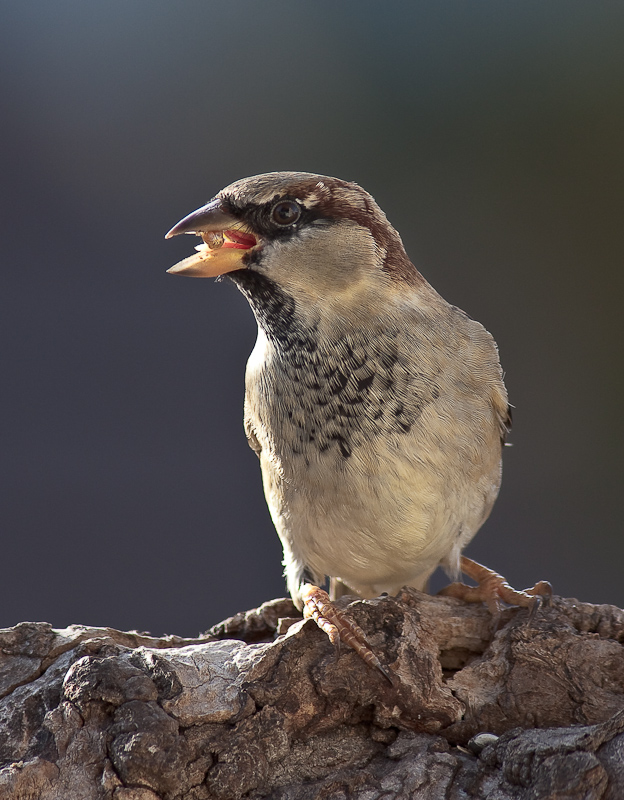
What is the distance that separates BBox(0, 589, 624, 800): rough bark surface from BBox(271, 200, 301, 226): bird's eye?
69cm

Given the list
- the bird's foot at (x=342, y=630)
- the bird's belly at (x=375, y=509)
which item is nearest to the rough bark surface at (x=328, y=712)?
the bird's foot at (x=342, y=630)

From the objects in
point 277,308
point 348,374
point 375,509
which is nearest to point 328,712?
point 375,509

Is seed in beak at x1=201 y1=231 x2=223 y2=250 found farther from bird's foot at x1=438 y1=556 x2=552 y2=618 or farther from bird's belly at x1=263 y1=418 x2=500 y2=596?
bird's foot at x1=438 y1=556 x2=552 y2=618

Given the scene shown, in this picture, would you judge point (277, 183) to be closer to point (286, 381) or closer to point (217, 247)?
point (217, 247)

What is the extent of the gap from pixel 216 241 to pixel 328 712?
2.68 feet

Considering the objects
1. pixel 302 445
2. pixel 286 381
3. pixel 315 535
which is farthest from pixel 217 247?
pixel 315 535

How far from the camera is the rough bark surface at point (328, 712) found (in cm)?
114

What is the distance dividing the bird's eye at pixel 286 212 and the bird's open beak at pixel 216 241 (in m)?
0.05

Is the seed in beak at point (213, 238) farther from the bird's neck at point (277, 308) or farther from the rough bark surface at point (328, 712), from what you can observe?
the rough bark surface at point (328, 712)

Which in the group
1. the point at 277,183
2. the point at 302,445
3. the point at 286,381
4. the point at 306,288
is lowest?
the point at 302,445

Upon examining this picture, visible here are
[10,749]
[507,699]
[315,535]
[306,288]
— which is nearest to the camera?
[10,749]

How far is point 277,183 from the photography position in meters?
1.40

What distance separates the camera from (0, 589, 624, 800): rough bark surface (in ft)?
3.75

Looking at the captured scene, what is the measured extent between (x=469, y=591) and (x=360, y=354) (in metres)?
0.52
